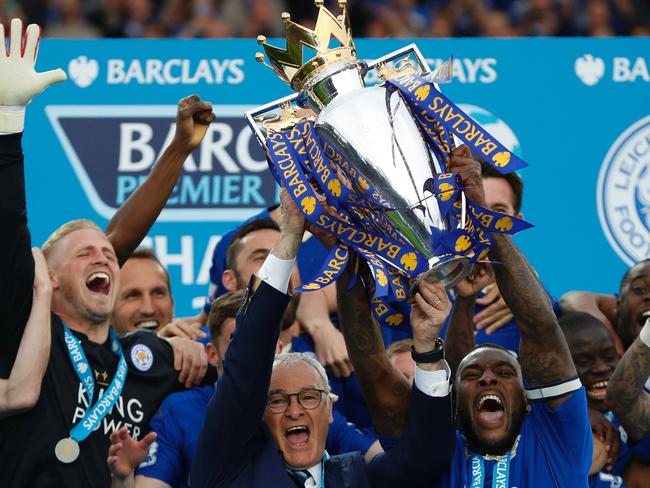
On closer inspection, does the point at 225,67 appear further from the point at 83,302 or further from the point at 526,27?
the point at 526,27

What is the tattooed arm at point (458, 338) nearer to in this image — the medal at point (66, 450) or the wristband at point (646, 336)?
the wristband at point (646, 336)

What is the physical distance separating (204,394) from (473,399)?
39.7 inches

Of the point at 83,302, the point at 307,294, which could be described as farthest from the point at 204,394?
the point at 307,294

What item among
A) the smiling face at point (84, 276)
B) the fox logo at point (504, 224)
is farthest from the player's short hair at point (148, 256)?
the fox logo at point (504, 224)

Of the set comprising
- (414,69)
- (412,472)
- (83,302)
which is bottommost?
(412,472)

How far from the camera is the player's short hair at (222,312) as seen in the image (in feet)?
15.8

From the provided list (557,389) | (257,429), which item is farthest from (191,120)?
(557,389)

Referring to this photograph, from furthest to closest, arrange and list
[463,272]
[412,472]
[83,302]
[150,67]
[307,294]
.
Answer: [150,67] → [307,294] → [83,302] → [412,472] → [463,272]

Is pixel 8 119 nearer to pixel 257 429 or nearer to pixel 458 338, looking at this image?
pixel 257 429

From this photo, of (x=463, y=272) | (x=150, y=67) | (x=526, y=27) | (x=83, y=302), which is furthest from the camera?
(x=526, y=27)

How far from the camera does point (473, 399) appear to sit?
14.3 ft

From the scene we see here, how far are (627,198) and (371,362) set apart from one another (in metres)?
2.21

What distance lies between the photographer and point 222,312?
4.83m

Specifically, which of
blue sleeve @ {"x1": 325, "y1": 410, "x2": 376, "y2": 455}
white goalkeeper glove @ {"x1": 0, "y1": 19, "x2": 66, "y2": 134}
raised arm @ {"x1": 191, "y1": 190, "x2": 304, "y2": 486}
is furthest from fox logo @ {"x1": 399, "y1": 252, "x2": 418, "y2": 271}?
white goalkeeper glove @ {"x1": 0, "y1": 19, "x2": 66, "y2": 134}
